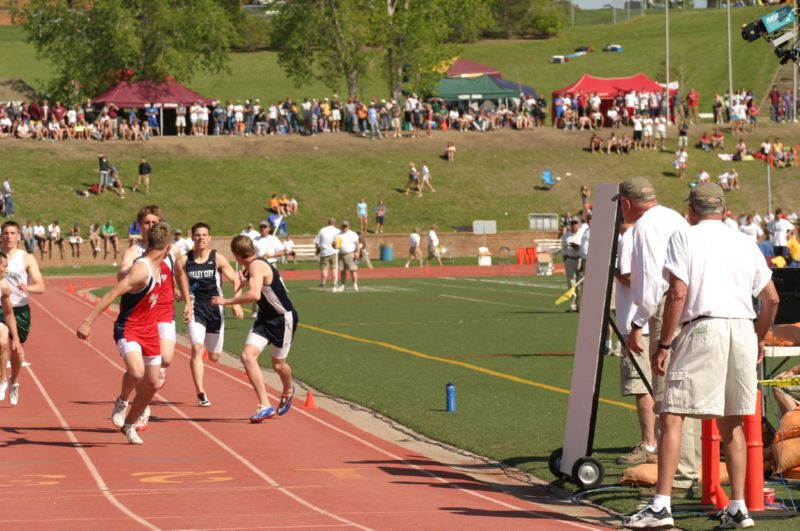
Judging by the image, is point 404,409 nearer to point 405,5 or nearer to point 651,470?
point 651,470

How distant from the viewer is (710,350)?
8578mm

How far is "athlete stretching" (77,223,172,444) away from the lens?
41.8ft

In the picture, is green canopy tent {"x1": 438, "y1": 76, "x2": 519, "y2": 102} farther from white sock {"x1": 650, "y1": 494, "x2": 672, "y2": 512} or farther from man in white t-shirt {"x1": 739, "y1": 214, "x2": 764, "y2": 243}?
white sock {"x1": 650, "y1": 494, "x2": 672, "y2": 512}

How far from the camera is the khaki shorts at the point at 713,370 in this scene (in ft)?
28.0

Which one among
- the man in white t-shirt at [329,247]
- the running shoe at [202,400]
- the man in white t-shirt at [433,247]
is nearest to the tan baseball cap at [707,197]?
the running shoe at [202,400]

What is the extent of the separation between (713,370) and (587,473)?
1.80m

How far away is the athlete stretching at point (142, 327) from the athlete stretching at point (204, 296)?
2.58 m

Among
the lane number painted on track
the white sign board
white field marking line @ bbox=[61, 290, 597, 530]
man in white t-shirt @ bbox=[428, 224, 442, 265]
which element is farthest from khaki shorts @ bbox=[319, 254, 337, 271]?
the white sign board

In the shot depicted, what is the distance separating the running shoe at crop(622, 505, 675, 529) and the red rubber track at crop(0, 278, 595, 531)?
0.51m

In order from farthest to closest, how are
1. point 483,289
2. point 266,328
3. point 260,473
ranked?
point 483,289, point 266,328, point 260,473

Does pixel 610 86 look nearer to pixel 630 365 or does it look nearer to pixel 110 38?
pixel 110 38

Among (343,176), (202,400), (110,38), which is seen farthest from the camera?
(110,38)

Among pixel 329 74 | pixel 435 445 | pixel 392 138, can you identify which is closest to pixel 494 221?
pixel 392 138

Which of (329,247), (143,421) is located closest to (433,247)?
(329,247)
